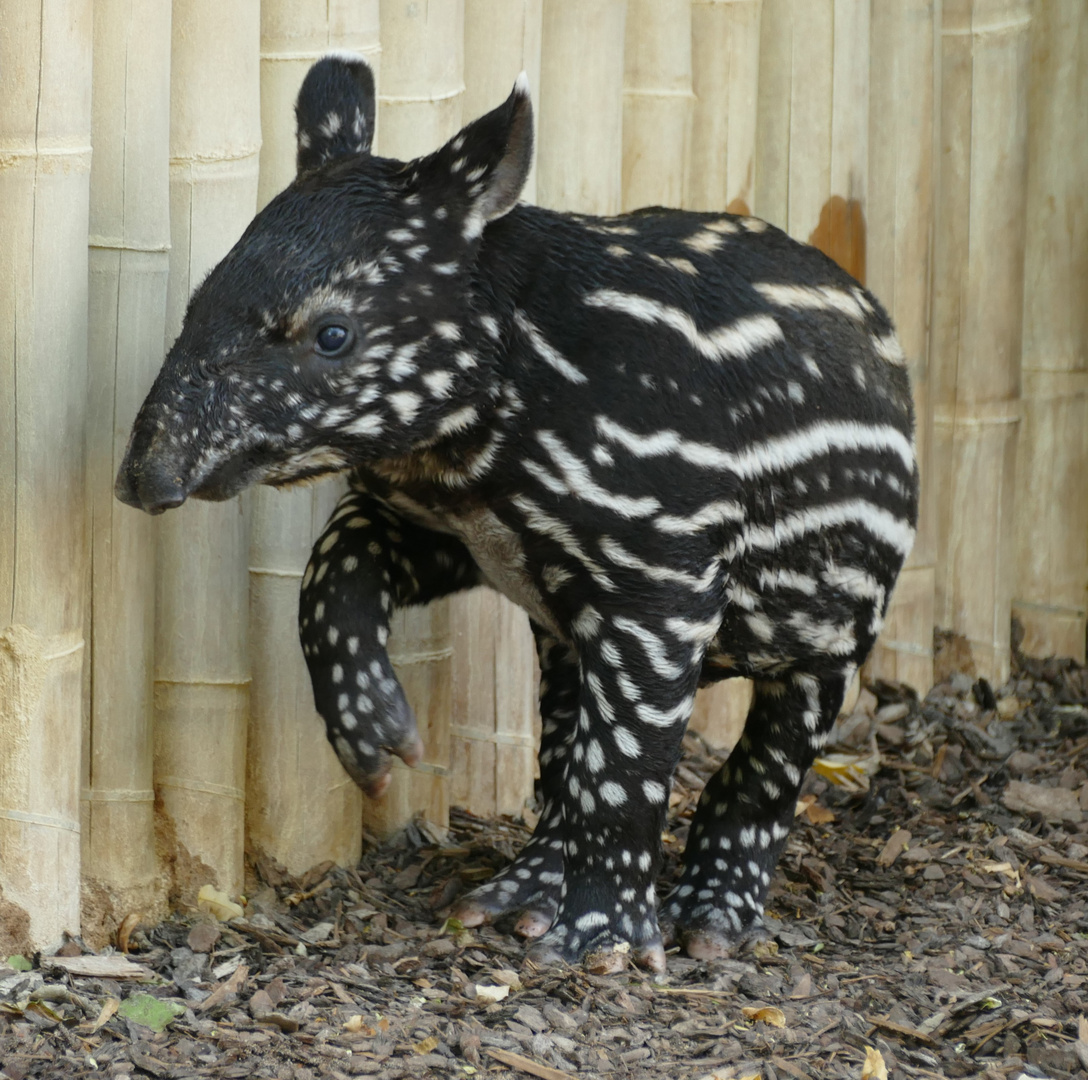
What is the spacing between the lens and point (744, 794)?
16.8 feet

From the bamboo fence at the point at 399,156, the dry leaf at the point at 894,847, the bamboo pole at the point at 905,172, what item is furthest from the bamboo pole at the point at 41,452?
the bamboo pole at the point at 905,172

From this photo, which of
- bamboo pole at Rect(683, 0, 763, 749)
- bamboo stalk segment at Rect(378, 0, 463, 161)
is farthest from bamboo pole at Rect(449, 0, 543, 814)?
bamboo pole at Rect(683, 0, 763, 749)

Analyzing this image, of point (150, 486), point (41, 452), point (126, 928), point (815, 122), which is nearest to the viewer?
point (150, 486)

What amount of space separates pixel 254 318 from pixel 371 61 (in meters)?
1.33

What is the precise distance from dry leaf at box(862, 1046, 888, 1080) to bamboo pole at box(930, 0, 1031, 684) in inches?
131

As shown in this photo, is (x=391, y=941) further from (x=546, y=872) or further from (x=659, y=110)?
(x=659, y=110)

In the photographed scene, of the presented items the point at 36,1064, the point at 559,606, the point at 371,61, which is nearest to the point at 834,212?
Result: the point at 371,61

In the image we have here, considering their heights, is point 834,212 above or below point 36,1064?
above

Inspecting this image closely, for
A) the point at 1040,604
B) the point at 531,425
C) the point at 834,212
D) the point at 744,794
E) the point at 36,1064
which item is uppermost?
the point at 834,212

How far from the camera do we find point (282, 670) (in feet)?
16.5

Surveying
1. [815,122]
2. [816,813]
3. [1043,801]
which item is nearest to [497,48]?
[815,122]

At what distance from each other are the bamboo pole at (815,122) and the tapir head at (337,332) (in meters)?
2.43

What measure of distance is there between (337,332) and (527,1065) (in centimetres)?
178

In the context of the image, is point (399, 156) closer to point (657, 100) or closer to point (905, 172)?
point (657, 100)
